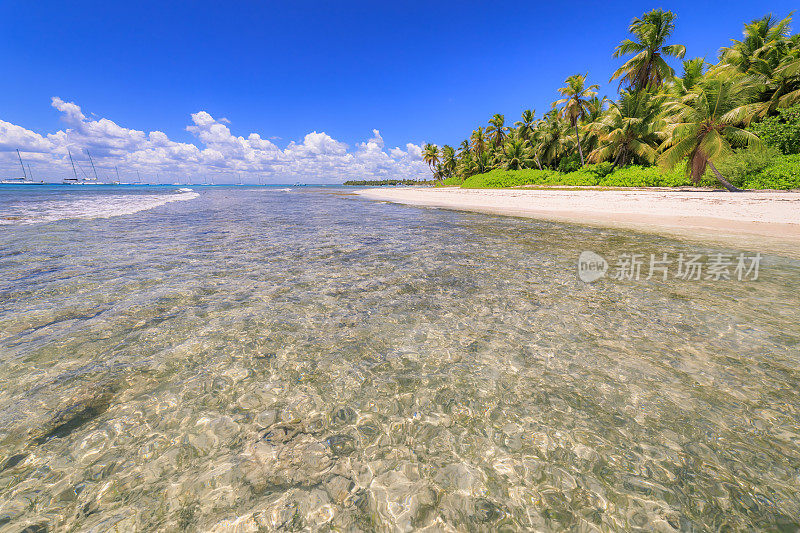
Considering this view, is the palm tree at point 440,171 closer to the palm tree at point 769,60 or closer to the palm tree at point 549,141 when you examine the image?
the palm tree at point 549,141

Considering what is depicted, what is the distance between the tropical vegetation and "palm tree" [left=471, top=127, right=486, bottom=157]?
1006cm

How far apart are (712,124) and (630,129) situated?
37.7 ft

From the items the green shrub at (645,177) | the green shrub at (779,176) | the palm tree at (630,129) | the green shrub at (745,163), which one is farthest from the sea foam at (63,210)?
the palm tree at (630,129)

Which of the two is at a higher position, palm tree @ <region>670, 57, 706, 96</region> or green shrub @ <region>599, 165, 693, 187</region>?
palm tree @ <region>670, 57, 706, 96</region>

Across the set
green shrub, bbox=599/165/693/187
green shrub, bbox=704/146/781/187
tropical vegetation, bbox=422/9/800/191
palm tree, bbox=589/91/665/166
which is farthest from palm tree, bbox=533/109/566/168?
green shrub, bbox=704/146/781/187

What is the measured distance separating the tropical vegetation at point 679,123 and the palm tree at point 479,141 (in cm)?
1006

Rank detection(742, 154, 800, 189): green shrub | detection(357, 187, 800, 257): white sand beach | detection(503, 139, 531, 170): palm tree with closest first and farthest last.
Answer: detection(357, 187, 800, 257): white sand beach → detection(742, 154, 800, 189): green shrub → detection(503, 139, 531, 170): palm tree

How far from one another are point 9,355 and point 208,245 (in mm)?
7507

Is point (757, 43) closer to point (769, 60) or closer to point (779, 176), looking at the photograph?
point (769, 60)

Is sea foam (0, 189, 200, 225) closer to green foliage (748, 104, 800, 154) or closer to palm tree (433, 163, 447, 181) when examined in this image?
green foliage (748, 104, 800, 154)

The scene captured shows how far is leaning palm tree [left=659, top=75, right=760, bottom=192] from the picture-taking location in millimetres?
21984

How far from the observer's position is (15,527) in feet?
7.02

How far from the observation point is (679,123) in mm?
24656

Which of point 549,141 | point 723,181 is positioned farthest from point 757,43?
point 549,141
